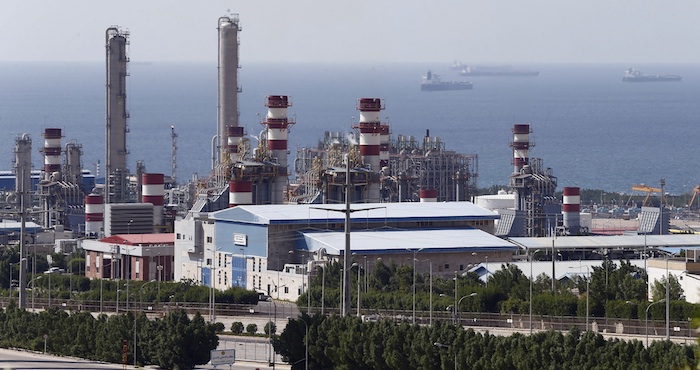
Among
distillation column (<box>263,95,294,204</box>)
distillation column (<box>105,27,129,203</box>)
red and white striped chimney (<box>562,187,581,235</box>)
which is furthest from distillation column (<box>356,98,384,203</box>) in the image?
distillation column (<box>105,27,129,203</box>)

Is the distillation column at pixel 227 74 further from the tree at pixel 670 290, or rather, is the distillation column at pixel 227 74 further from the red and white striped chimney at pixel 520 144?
the tree at pixel 670 290

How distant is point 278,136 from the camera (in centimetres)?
7306

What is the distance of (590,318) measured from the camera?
49.9 meters

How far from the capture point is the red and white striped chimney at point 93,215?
252 ft

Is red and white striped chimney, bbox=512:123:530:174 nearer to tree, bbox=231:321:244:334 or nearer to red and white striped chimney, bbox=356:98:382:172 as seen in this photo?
red and white striped chimney, bbox=356:98:382:172

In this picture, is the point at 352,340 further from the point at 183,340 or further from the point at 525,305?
the point at 525,305

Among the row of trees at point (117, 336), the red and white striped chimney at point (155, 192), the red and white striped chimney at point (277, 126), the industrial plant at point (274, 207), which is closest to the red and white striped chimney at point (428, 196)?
the industrial plant at point (274, 207)

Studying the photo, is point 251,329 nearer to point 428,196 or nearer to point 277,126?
point 277,126

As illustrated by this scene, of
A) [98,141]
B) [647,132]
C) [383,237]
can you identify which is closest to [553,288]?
[383,237]

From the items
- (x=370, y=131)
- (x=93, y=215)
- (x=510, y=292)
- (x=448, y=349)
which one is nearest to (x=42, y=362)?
(x=448, y=349)

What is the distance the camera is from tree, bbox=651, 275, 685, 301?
170 feet

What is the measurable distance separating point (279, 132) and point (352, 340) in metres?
31.8

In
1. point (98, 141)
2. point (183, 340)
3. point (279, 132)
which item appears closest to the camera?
point (183, 340)

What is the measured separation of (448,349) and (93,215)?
1538 inches
